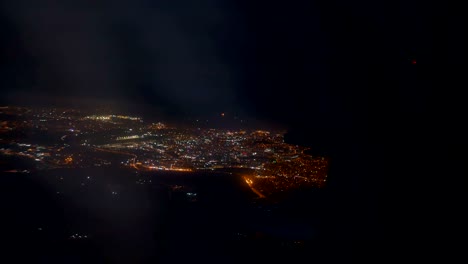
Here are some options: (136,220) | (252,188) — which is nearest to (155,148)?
(252,188)

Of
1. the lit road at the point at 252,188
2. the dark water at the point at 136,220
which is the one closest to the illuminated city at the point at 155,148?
the lit road at the point at 252,188

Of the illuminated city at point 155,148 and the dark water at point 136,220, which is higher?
the illuminated city at point 155,148

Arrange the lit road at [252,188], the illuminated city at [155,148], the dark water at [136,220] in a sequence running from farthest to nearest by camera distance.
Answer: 1. the illuminated city at [155,148]
2. the lit road at [252,188]
3. the dark water at [136,220]

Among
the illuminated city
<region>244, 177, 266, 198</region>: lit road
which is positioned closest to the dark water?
<region>244, 177, 266, 198</region>: lit road

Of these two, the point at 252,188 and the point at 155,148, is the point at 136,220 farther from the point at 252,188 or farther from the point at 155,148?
the point at 155,148

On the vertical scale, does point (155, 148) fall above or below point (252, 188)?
above

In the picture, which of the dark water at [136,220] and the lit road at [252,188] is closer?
the dark water at [136,220]

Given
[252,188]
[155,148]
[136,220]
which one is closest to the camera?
[136,220]

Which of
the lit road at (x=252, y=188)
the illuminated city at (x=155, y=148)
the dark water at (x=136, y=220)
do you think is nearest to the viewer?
the dark water at (x=136, y=220)

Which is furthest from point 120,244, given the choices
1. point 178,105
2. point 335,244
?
point 178,105

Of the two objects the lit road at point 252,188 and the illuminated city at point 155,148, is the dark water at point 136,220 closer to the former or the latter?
the lit road at point 252,188

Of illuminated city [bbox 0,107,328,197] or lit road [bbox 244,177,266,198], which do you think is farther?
illuminated city [bbox 0,107,328,197]

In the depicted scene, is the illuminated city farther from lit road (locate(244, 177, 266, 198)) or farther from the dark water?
the dark water
